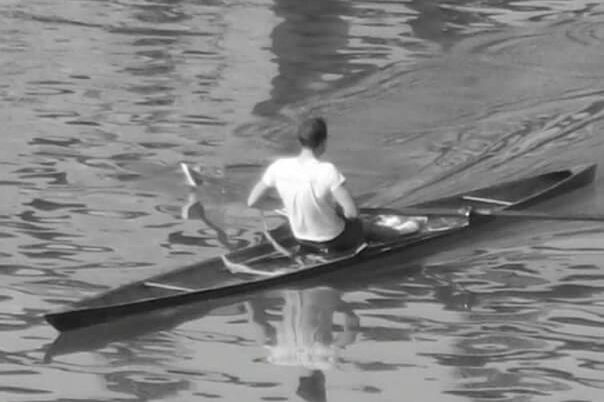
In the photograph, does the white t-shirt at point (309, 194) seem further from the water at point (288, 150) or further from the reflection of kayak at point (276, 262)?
the water at point (288, 150)

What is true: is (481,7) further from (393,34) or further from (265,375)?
(265,375)

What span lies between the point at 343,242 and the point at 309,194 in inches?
28.9

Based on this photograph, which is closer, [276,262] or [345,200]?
[345,200]

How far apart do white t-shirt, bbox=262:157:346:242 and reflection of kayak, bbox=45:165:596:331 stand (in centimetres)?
26

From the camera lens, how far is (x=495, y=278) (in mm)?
15383

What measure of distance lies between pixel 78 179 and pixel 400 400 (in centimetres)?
696

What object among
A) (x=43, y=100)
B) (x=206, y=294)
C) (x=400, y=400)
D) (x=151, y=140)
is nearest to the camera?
(x=400, y=400)

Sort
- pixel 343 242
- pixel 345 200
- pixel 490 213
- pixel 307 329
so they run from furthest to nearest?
pixel 490 213 < pixel 343 242 < pixel 345 200 < pixel 307 329

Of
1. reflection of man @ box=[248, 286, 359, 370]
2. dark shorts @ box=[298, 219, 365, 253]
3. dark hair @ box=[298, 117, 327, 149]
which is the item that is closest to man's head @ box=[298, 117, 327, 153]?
dark hair @ box=[298, 117, 327, 149]

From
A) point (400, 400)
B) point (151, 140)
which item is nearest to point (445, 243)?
point (400, 400)

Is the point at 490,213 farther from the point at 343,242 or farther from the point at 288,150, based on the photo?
the point at 288,150

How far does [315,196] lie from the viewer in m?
14.7

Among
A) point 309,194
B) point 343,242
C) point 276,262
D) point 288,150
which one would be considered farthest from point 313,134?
point 288,150

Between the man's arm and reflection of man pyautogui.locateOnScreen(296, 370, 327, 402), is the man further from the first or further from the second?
reflection of man pyautogui.locateOnScreen(296, 370, 327, 402)
